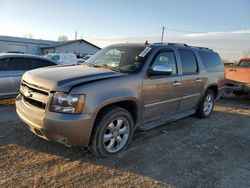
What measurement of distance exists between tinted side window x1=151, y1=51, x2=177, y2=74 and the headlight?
173 cm

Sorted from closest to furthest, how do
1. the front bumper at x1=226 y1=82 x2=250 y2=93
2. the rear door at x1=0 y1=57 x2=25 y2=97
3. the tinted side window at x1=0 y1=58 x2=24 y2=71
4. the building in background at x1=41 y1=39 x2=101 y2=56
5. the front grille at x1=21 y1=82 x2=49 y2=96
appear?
the front grille at x1=21 y1=82 x2=49 y2=96 → the rear door at x1=0 y1=57 x2=25 y2=97 → the tinted side window at x1=0 y1=58 x2=24 y2=71 → the front bumper at x1=226 y1=82 x2=250 y2=93 → the building in background at x1=41 y1=39 x2=101 y2=56

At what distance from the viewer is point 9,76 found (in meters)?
6.82

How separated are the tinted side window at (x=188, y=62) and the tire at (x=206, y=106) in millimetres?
1082

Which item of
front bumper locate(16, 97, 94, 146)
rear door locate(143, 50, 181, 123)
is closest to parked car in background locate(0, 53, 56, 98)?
front bumper locate(16, 97, 94, 146)

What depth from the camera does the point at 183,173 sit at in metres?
3.60

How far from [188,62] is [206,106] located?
1.79 meters

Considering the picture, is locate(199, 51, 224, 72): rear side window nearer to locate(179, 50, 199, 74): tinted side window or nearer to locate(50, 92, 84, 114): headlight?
locate(179, 50, 199, 74): tinted side window

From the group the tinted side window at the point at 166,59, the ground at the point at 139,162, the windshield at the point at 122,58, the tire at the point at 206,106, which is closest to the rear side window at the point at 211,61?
the tire at the point at 206,106

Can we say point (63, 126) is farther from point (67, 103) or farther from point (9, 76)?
point (9, 76)

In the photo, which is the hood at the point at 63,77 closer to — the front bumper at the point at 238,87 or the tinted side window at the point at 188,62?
the tinted side window at the point at 188,62

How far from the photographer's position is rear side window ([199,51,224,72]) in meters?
6.29

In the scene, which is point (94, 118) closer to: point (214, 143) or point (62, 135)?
point (62, 135)

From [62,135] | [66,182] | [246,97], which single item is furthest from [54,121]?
[246,97]

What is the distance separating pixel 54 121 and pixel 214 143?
10.6 feet
